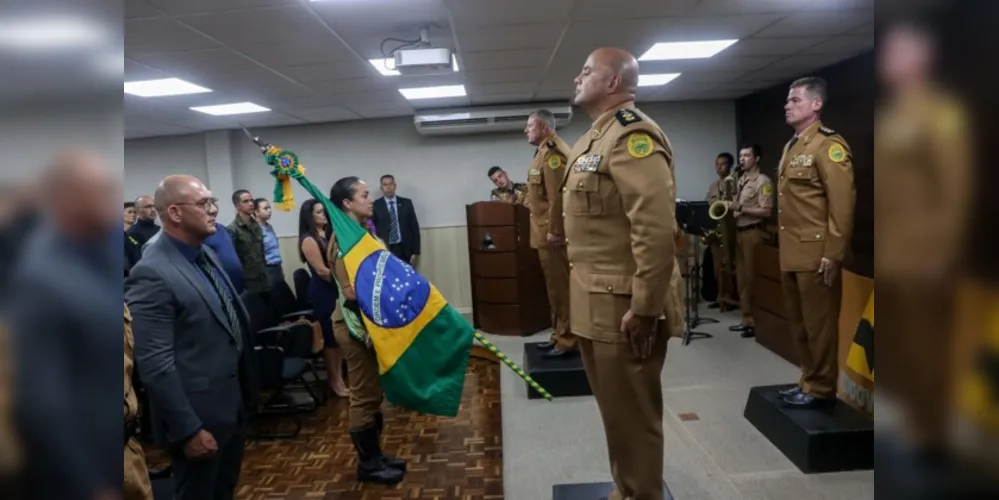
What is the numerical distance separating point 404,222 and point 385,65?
282 centimetres

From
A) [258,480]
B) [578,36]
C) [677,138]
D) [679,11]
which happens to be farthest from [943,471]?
[677,138]

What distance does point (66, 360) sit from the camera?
285 mm

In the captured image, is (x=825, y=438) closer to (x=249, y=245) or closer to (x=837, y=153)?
(x=837, y=153)

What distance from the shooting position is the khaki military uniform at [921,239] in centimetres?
24

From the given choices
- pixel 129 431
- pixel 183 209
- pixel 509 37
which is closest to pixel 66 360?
pixel 129 431

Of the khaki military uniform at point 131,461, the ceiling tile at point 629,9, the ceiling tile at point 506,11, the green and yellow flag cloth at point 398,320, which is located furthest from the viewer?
the ceiling tile at point 629,9

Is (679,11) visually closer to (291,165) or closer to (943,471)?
(291,165)

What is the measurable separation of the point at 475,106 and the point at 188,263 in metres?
5.42

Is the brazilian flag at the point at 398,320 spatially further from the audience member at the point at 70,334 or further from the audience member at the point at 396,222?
the audience member at the point at 396,222

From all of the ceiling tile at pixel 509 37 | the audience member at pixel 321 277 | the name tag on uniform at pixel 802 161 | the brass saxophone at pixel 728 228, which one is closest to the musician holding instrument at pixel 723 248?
the brass saxophone at pixel 728 228

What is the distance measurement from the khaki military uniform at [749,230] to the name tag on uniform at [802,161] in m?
2.52

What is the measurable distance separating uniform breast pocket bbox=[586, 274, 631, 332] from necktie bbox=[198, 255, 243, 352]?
3.77 ft

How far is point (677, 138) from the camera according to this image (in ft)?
24.5

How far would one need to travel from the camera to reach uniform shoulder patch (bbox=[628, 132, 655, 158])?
1716mm
